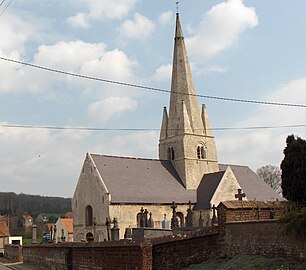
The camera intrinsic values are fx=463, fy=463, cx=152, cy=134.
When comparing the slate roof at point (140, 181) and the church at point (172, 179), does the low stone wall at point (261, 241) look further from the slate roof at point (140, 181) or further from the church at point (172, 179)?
the slate roof at point (140, 181)

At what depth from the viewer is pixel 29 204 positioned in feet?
405

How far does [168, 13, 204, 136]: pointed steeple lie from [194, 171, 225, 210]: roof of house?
475 cm

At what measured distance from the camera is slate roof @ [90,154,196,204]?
36.2m

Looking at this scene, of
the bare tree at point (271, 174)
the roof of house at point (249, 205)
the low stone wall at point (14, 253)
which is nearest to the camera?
the roof of house at point (249, 205)

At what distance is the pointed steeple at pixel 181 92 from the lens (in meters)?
43.4

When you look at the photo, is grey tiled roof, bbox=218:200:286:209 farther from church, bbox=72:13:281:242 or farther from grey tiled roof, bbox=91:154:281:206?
grey tiled roof, bbox=91:154:281:206

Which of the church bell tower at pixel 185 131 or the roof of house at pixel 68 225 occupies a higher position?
the church bell tower at pixel 185 131

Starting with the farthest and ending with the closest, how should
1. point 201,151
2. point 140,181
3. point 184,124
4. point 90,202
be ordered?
point 201,151
point 184,124
point 140,181
point 90,202

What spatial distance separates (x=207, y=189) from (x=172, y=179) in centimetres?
322

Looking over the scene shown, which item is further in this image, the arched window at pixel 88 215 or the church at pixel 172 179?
the arched window at pixel 88 215

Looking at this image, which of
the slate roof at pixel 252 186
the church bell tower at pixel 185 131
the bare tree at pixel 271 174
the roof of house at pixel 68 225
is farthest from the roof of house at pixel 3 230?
the bare tree at pixel 271 174

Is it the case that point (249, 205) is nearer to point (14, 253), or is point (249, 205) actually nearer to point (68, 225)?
point (14, 253)

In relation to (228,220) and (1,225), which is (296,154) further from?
(1,225)

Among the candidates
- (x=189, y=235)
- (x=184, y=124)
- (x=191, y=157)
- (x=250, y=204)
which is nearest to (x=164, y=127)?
(x=184, y=124)
